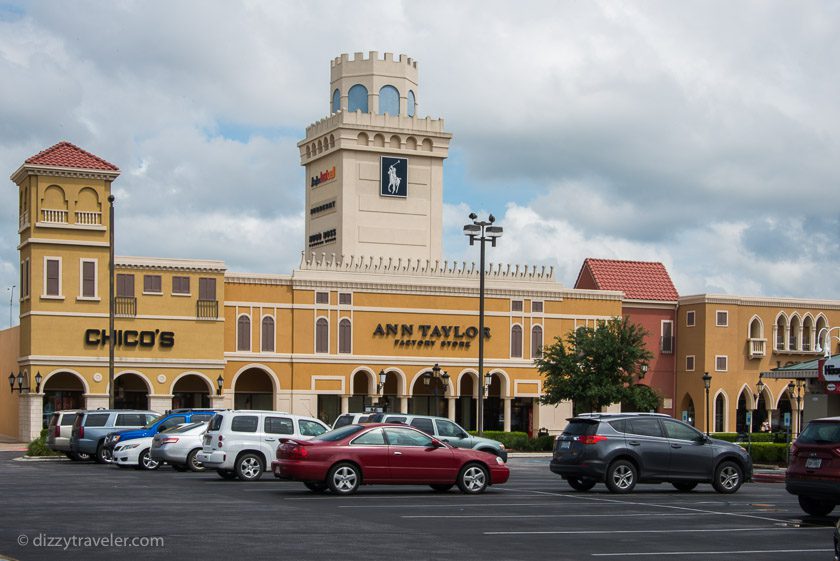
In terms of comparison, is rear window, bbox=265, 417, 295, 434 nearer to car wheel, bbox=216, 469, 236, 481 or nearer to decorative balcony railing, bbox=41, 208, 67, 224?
car wheel, bbox=216, 469, 236, 481

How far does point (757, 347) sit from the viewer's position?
72.5 m

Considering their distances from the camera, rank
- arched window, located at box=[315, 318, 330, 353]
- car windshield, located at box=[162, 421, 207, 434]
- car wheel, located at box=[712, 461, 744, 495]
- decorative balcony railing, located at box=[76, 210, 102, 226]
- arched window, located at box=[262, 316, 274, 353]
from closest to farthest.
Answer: car wheel, located at box=[712, 461, 744, 495] → car windshield, located at box=[162, 421, 207, 434] → decorative balcony railing, located at box=[76, 210, 102, 226] → arched window, located at box=[262, 316, 274, 353] → arched window, located at box=[315, 318, 330, 353]

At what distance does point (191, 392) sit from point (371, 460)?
41.8m

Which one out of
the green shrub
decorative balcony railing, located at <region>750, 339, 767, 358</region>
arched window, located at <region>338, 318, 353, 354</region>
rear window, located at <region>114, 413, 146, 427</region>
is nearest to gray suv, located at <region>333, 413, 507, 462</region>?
rear window, located at <region>114, 413, 146, 427</region>

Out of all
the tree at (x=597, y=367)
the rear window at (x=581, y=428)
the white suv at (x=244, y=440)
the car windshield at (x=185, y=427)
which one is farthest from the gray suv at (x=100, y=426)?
the tree at (x=597, y=367)

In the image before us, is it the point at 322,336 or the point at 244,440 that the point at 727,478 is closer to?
the point at 244,440

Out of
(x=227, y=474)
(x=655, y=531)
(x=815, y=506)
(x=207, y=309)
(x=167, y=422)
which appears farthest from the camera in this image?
(x=207, y=309)

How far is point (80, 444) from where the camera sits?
3778 centimetres

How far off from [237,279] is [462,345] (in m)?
12.9

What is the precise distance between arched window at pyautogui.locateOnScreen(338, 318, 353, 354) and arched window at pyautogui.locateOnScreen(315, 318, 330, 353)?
25.2 inches

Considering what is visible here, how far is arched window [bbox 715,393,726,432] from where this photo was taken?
71.6 m

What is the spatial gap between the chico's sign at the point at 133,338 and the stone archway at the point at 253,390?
5.47 meters

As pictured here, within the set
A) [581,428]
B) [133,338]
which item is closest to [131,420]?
[581,428]

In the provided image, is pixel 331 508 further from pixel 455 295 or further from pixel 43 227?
pixel 455 295
